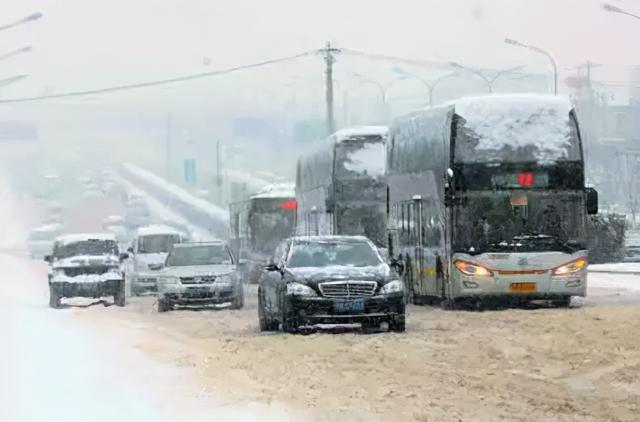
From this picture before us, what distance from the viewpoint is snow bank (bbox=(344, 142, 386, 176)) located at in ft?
126

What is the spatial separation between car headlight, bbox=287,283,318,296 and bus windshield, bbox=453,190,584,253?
20.2 feet

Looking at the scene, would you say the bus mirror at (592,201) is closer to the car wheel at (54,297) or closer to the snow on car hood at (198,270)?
the snow on car hood at (198,270)

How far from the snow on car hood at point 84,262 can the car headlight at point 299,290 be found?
47.7 feet

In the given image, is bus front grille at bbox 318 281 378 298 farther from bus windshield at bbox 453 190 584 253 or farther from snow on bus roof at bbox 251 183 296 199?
snow on bus roof at bbox 251 183 296 199

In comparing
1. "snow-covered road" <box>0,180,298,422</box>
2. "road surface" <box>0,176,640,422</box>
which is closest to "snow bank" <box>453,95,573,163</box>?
"road surface" <box>0,176,640,422</box>

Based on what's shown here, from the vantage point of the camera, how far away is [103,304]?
38.3 metres

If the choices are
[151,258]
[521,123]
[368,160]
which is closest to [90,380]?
[521,123]

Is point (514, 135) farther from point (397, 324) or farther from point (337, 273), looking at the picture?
point (397, 324)

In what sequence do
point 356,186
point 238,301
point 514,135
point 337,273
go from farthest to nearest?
1. point 356,186
2. point 238,301
3. point 514,135
4. point 337,273

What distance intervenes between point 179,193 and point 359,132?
4152 inches

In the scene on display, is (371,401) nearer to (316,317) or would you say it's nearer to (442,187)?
(316,317)

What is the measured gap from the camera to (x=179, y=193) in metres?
144

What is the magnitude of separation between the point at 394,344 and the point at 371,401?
6.82 m

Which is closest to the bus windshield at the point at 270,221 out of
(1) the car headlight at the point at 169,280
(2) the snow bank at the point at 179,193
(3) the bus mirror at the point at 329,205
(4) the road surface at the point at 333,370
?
(3) the bus mirror at the point at 329,205
